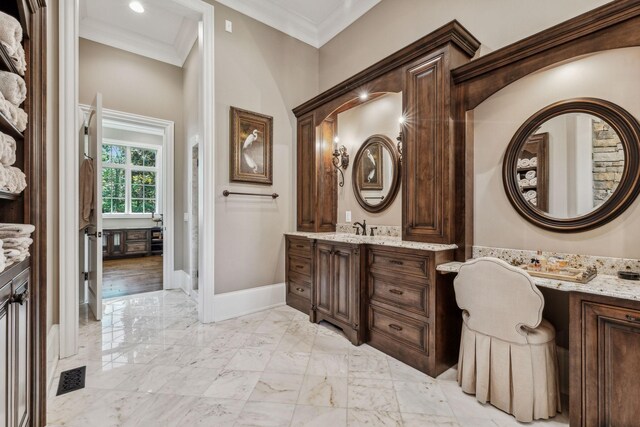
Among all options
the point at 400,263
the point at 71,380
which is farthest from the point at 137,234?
the point at 400,263

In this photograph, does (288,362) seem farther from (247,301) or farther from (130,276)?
(130,276)

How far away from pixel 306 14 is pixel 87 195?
134 inches

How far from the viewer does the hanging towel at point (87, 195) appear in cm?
304

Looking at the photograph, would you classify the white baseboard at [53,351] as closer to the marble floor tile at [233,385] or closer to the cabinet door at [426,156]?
the marble floor tile at [233,385]

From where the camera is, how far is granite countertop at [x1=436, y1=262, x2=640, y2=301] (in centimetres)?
132

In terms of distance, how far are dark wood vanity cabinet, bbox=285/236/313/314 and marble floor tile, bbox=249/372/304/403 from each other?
1.16 meters

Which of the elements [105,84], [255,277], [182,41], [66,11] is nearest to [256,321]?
[255,277]

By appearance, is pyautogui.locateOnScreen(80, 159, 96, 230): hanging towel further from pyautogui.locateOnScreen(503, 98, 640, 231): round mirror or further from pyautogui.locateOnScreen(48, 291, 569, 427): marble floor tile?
pyautogui.locateOnScreen(503, 98, 640, 231): round mirror

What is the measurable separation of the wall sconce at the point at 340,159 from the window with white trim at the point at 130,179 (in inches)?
237

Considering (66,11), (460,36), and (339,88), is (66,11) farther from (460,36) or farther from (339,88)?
(460,36)

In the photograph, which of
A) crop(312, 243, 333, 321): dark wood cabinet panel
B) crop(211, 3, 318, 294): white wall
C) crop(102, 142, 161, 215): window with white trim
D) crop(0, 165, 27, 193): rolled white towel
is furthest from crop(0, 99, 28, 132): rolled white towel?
crop(102, 142, 161, 215): window with white trim

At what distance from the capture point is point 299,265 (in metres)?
3.32

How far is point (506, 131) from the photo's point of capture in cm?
213

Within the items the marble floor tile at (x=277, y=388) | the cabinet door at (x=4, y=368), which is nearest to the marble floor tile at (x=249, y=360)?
the marble floor tile at (x=277, y=388)
